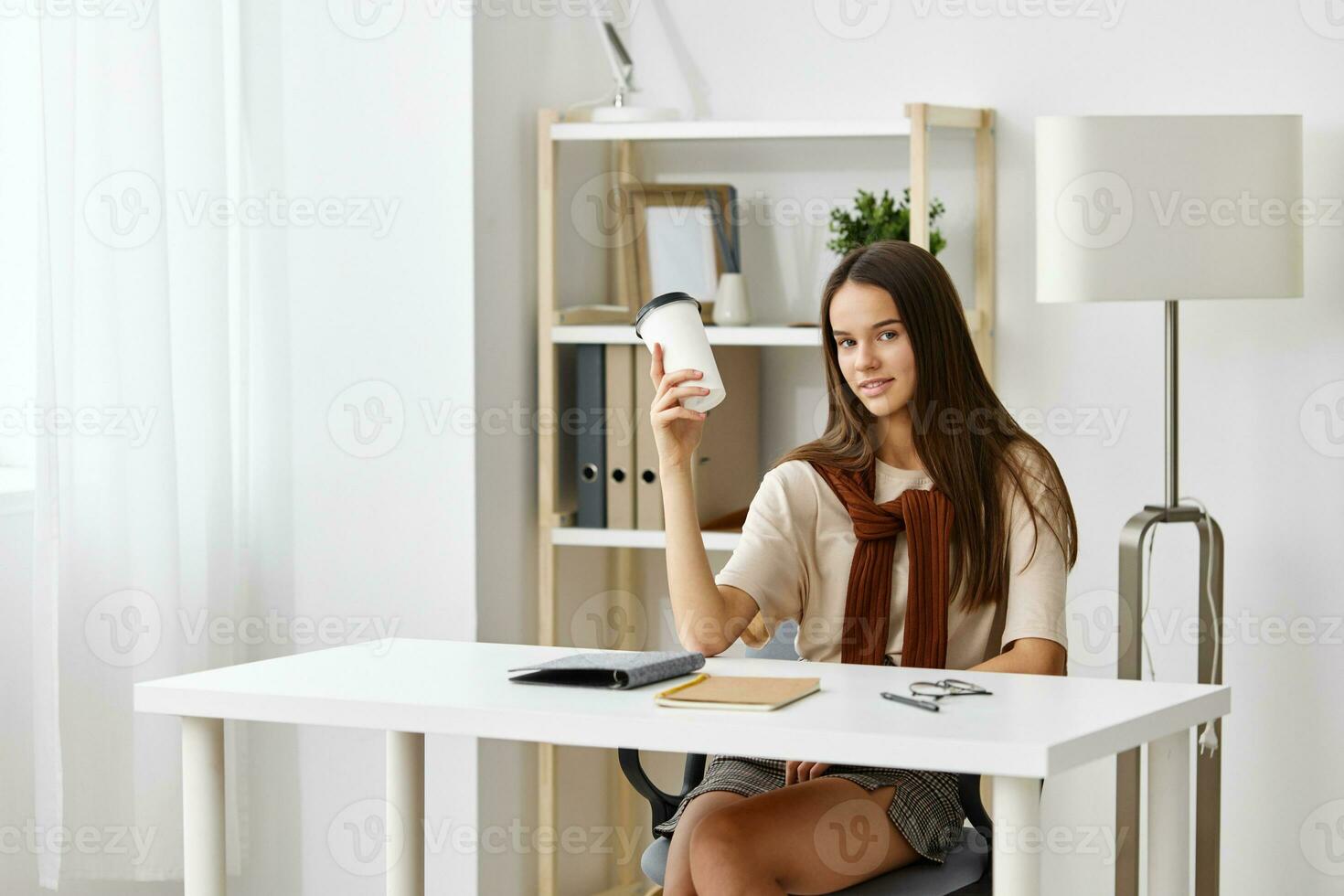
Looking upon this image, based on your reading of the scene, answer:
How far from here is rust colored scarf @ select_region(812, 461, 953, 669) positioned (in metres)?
2.06

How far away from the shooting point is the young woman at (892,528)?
6.59ft

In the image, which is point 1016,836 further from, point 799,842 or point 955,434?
point 955,434

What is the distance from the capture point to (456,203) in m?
2.89

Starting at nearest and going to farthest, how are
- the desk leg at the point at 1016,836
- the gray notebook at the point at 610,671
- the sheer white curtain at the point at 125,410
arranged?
the desk leg at the point at 1016,836 → the gray notebook at the point at 610,671 → the sheer white curtain at the point at 125,410

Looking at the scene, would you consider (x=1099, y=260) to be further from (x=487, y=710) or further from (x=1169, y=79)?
(x=487, y=710)

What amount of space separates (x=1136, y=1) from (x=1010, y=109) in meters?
0.31

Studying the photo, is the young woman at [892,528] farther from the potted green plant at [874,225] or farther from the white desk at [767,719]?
the potted green plant at [874,225]

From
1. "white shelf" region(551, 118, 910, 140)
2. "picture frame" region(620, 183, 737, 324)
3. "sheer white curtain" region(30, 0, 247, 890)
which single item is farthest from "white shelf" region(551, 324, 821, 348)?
"sheer white curtain" region(30, 0, 247, 890)

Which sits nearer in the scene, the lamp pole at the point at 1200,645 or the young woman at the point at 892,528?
the young woman at the point at 892,528

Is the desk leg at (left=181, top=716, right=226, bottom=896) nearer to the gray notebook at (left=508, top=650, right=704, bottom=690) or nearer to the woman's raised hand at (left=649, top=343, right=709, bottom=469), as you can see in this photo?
the gray notebook at (left=508, top=650, right=704, bottom=690)

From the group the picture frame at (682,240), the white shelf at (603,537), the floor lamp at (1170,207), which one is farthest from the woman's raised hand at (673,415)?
the picture frame at (682,240)

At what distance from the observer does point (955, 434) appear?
6.95 feet

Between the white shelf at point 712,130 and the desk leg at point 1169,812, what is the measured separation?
1592mm

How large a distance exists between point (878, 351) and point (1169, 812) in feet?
2.44
